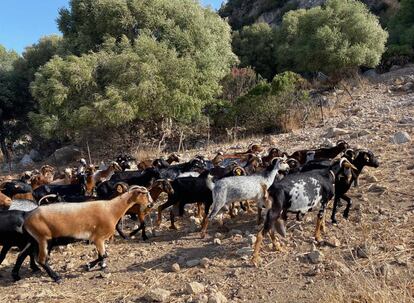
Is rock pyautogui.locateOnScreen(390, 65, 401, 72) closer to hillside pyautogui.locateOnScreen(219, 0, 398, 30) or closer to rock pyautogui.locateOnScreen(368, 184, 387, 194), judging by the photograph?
hillside pyautogui.locateOnScreen(219, 0, 398, 30)

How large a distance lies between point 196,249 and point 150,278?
3.64ft

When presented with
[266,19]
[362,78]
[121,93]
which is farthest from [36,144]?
[266,19]

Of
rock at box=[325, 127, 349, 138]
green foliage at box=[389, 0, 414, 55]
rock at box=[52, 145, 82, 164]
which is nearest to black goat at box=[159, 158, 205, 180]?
rock at box=[325, 127, 349, 138]

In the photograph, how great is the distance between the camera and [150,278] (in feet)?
21.5

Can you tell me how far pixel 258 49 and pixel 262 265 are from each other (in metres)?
30.6

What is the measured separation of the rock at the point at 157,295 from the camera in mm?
5793

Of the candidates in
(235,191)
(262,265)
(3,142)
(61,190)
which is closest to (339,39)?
(3,142)

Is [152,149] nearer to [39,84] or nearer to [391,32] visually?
[39,84]

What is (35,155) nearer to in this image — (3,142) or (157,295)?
(3,142)

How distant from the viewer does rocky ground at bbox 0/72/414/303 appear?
18.5ft

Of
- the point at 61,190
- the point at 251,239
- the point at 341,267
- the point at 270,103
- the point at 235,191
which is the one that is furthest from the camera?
the point at 270,103

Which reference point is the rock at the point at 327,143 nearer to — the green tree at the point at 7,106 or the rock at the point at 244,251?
the rock at the point at 244,251

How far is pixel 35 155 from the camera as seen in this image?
23.8m

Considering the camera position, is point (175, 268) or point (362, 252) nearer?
point (362, 252)
